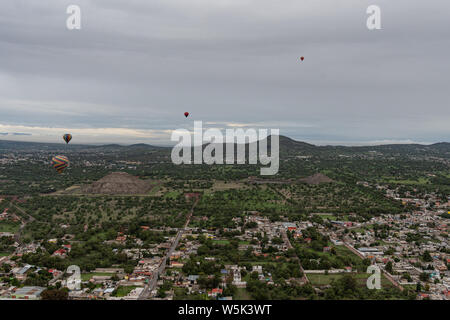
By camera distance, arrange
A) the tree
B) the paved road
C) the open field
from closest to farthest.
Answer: the paved road
the open field
the tree

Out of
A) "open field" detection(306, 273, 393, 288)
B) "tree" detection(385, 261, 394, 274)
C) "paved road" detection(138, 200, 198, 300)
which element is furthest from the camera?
"tree" detection(385, 261, 394, 274)

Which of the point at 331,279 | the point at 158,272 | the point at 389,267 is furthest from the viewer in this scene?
the point at 389,267

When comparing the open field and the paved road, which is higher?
the paved road

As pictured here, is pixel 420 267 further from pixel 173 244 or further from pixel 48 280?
pixel 48 280

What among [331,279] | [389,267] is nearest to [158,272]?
[331,279]

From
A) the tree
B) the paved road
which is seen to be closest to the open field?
the tree

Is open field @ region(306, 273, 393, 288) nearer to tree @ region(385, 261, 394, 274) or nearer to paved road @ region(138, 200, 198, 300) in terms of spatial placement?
tree @ region(385, 261, 394, 274)

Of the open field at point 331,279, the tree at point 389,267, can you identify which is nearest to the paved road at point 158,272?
the open field at point 331,279

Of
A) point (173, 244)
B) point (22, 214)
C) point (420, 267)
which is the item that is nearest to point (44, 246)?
point (173, 244)

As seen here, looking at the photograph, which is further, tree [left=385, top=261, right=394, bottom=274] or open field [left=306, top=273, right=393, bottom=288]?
tree [left=385, top=261, right=394, bottom=274]

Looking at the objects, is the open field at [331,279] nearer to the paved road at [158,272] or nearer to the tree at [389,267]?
the tree at [389,267]

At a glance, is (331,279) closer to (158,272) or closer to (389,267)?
(389,267)
